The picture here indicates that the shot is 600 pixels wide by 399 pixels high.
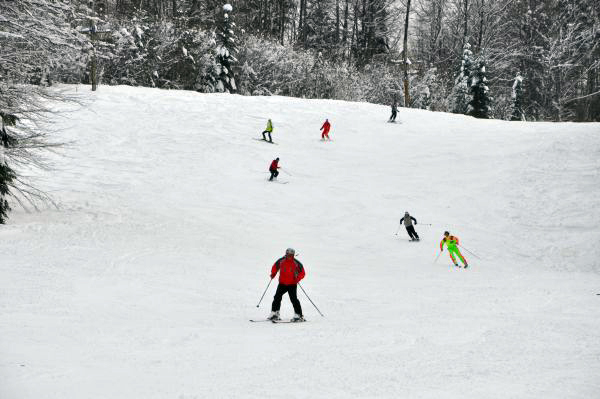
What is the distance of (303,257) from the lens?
16.1 m

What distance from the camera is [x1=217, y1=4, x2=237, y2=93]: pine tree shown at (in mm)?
40781

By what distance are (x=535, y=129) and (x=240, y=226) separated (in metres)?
20.0

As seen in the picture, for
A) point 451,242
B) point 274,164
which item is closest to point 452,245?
point 451,242

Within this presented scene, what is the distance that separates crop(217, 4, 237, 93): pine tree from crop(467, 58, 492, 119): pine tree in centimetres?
2138

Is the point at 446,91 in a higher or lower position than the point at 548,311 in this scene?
higher

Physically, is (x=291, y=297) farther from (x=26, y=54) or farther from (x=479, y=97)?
(x=479, y=97)

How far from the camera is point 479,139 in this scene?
2903 cm

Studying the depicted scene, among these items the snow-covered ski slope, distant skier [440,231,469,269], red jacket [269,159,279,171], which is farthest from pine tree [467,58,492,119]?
distant skier [440,231,469,269]

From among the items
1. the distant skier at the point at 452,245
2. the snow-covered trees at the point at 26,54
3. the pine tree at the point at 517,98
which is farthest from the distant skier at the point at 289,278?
the pine tree at the point at 517,98

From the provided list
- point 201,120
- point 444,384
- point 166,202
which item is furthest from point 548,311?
point 201,120

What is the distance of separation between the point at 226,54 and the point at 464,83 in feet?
73.1

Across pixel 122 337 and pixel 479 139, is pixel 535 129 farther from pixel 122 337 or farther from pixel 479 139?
pixel 122 337

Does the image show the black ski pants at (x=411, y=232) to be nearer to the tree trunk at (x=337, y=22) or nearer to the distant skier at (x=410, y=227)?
the distant skier at (x=410, y=227)

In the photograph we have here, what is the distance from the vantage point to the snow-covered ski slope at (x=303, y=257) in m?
6.64
